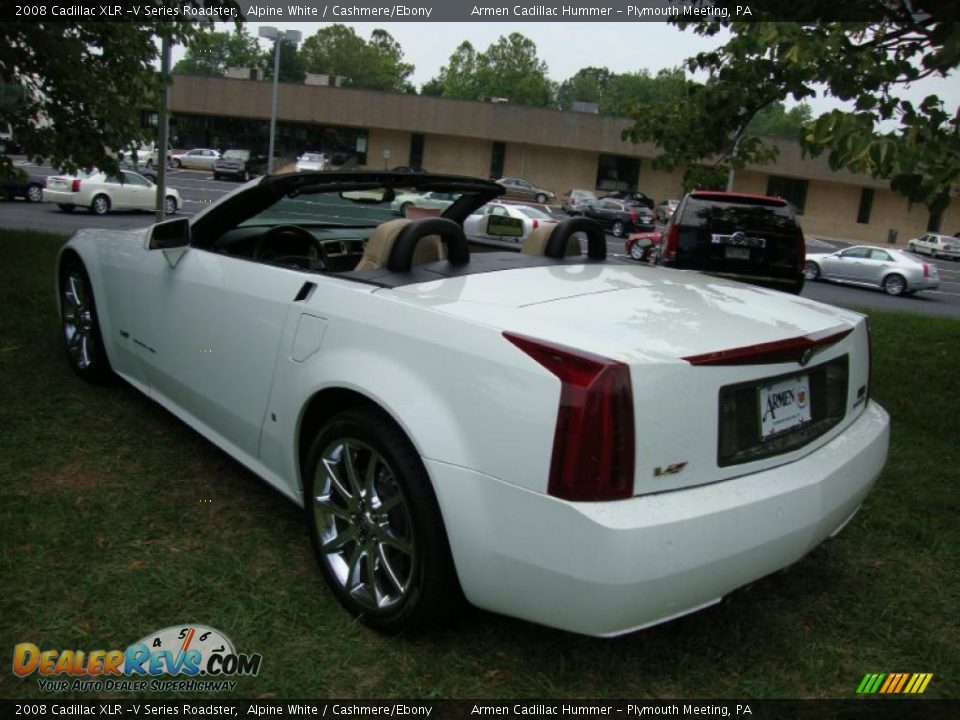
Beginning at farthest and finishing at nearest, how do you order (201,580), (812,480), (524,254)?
(524,254)
(201,580)
(812,480)

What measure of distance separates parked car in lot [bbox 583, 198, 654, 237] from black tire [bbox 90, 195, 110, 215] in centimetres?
1969

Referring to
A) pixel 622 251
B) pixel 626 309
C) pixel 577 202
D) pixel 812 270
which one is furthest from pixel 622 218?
pixel 626 309

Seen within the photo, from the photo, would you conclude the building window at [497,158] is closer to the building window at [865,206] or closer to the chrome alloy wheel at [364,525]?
the building window at [865,206]

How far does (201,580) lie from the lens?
2.82 m

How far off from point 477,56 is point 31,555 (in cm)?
10641

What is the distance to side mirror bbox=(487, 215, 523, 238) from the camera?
4004 mm

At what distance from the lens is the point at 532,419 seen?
6.81 feet

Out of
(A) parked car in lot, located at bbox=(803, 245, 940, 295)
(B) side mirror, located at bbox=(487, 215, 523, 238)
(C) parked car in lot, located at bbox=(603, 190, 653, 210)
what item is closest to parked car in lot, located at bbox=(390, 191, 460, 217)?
(B) side mirror, located at bbox=(487, 215, 523, 238)

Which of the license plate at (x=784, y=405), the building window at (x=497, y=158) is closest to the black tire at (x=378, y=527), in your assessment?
the license plate at (x=784, y=405)

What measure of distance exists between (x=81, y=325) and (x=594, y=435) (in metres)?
3.80

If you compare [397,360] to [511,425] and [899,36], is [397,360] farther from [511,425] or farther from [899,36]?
[899,36]

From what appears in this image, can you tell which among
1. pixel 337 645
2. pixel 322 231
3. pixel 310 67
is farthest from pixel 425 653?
pixel 310 67

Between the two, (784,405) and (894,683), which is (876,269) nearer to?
(894,683)

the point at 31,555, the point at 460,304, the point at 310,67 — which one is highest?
the point at 310,67
